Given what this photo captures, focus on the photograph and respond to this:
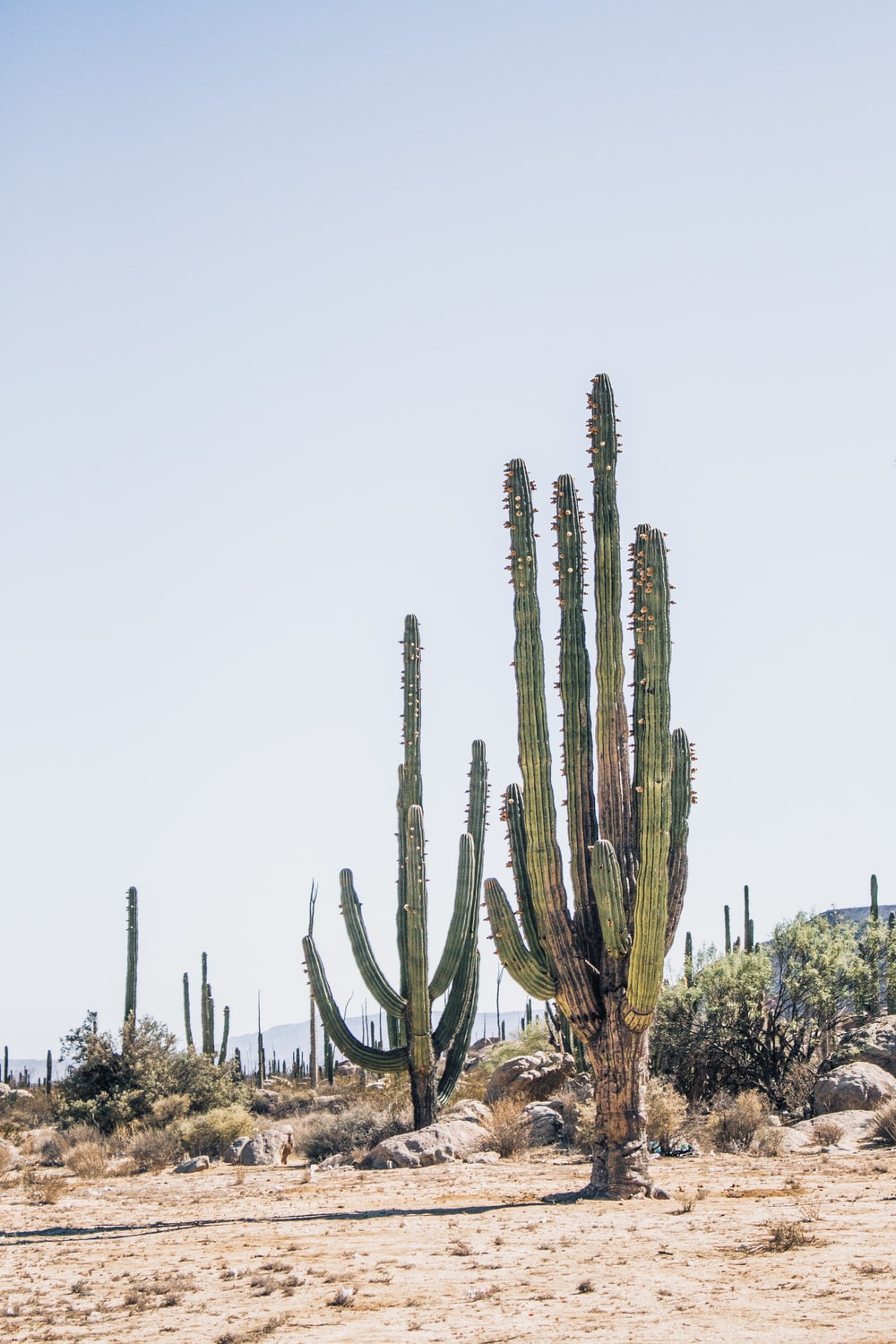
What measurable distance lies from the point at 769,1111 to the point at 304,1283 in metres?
11.8

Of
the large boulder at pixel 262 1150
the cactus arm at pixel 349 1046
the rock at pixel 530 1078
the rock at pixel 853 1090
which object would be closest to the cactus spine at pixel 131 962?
the large boulder at pixel 262 1150

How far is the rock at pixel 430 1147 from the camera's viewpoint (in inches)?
694

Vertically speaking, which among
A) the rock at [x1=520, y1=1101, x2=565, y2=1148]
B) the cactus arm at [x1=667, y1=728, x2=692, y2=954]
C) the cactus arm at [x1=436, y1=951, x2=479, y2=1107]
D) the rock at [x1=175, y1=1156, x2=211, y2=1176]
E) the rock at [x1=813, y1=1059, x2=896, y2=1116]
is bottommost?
the rock at [x1=175, y1=1156, x2=211, y2=1176]

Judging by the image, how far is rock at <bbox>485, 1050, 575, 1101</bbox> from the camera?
23.5 m

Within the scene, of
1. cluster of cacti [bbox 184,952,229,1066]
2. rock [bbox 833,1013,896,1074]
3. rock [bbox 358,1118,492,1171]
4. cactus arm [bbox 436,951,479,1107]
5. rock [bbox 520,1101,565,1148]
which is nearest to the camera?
rock [bbox 358,1118,492,1171]

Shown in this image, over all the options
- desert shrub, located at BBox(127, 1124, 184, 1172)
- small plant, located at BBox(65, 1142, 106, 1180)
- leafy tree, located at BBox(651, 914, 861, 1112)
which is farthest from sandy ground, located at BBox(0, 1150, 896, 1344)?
desert shrub, located at BBox(127, 1124, 184, 1172)

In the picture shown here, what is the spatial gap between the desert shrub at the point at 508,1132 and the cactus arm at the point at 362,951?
2.09 m

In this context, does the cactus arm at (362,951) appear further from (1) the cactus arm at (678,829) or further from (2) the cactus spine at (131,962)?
(2) the cactus spine at (131,962)

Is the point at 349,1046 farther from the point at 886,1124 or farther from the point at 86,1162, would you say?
the point at 886,1124

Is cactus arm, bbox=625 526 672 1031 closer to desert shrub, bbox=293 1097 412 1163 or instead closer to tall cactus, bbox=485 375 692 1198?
tall cactus, bbox=485 375 692 1198

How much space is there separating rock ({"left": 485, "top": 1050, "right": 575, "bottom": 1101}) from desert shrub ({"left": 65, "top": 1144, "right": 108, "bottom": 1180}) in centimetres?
690

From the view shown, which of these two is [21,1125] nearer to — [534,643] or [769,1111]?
[769,1111]

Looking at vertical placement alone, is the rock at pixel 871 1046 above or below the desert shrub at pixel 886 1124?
above

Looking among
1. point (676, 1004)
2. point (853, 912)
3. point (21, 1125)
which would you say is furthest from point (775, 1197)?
point (853, 912)
